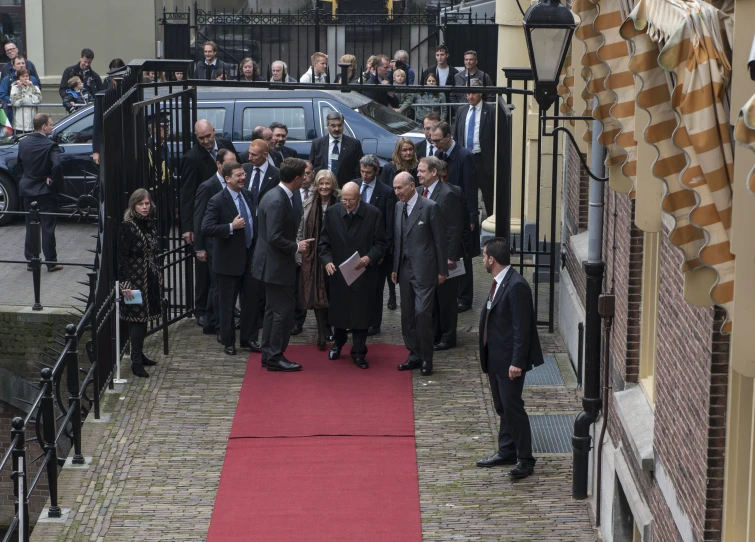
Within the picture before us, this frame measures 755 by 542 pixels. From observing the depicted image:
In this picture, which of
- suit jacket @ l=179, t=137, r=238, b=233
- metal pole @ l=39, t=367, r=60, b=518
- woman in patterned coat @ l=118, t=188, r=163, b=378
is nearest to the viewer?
metal pole @ l=39, t=367, r=60, b=518

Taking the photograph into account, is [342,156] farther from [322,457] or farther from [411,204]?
[322,457]

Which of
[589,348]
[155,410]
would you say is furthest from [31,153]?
[589,348]

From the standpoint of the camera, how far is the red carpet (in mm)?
8531

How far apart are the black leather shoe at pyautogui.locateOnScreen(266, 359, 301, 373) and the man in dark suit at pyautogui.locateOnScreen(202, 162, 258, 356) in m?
0.67

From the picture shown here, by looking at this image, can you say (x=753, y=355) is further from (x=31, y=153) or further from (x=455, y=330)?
(x=31, y=153)

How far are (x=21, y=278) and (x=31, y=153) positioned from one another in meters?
1.53

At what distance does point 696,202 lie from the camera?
15.4 feet

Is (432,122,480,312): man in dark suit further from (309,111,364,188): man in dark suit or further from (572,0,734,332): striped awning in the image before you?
(572,0,734,332): striped awning

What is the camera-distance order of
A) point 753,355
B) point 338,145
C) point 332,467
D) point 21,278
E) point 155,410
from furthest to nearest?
point 21,278 → point 338,145 → point 155,410 → point 332,467 → point 753,355

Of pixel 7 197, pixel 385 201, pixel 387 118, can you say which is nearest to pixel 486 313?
pixel 385 201

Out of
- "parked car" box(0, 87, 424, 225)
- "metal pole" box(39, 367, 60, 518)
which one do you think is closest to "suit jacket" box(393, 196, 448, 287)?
"metal pole" box(39, 367, 60, 518)

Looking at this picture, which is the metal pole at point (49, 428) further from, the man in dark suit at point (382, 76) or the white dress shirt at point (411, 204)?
the man in dark suit at point (382, 76)

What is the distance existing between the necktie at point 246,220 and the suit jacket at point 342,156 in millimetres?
1908

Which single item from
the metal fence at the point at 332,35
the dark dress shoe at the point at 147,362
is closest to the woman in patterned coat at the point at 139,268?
the dark dress shoe at the point at 147,362
